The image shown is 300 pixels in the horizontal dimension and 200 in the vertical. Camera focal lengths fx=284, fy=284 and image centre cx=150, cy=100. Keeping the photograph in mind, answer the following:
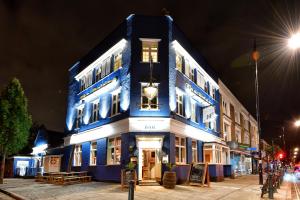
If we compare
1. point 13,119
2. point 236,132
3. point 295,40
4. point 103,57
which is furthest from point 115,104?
point 236,132

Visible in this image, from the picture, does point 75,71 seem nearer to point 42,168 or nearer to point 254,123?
point 42,168

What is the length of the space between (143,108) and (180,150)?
172 inches

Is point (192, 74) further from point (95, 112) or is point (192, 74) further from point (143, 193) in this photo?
point (143, 193)

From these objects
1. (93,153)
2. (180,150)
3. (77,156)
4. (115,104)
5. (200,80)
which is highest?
(200,80)

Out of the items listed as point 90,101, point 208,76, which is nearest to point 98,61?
point 90,101

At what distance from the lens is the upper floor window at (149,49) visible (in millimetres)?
21016

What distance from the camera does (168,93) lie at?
65.7 feet

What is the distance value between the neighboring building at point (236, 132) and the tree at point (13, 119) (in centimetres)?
2093

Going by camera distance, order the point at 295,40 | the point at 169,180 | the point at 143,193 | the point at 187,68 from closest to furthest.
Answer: the point at 295,40, the point at 143,193, the point at 169,180, the point at 187,68

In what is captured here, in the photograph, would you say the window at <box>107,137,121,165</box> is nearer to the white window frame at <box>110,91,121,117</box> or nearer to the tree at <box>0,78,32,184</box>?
the white window frame at <box>110,91,121,117</box>

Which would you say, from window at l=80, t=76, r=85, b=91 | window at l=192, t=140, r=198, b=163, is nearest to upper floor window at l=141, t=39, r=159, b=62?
window at l=192, t=140, r=198, b=163

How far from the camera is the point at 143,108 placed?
19.9m

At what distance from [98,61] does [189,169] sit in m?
12.4

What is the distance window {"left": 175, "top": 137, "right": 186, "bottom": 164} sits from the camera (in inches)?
816
